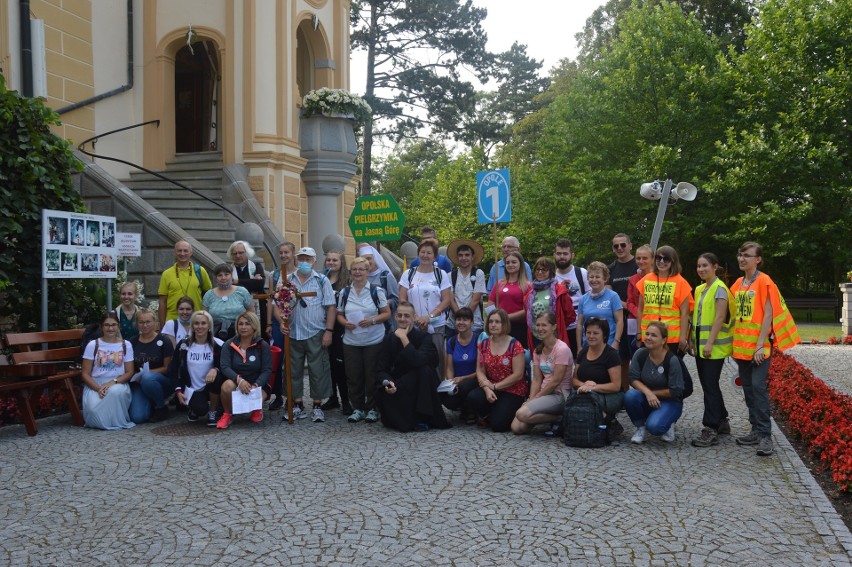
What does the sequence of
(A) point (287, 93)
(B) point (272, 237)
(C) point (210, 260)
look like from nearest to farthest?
(C) point (210, 260) < (B) point (272, 237) < (A) point (287, 93)

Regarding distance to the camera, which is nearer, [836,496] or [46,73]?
A: [836,496]

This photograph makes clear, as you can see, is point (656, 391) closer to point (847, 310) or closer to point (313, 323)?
point (313, 323)

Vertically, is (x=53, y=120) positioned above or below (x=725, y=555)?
above

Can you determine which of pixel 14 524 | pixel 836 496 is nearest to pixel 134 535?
pixel 14 524

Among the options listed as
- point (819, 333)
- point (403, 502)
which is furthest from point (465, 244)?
point (819, 333)

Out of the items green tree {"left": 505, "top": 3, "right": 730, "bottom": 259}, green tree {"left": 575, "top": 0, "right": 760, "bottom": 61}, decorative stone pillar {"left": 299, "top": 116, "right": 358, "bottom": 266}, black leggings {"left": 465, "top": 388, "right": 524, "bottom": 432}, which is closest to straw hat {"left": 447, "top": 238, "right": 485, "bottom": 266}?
black leggings {"left": 465, "top": 388, "right": 524, "bottom": 432}

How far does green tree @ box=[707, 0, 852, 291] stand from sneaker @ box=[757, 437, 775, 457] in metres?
20.3

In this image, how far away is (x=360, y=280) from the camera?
8406 millimetres

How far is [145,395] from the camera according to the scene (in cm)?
834

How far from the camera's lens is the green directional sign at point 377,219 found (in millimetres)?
11047

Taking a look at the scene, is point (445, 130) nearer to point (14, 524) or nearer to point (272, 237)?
point (272, 237)

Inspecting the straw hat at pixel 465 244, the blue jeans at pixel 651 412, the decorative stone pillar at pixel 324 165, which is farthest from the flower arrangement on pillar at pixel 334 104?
the blue jeans at pixel 651 412

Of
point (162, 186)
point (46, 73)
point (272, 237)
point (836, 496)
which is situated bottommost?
point (836, 496)

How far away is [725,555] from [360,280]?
15.9 ft
